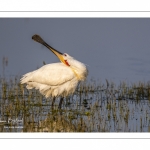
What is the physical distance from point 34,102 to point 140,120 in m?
1.75

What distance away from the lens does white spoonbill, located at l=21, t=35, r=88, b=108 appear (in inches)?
340

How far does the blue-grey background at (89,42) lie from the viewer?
311 inches

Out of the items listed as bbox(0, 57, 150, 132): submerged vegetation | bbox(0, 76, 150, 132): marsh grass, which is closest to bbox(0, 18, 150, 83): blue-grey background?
bbox(0, 57, 150, 132): submerged vegetation

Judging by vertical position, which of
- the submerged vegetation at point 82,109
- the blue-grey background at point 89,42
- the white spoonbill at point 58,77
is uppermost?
the blue-grey background at point 89,42

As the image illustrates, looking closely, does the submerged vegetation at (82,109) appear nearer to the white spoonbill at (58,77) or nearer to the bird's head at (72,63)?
the white spoonbill at (58,77)

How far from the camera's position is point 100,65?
8.44m

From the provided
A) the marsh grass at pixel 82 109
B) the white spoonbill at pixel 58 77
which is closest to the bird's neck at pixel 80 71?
the white spoonbill at pixel 58 77

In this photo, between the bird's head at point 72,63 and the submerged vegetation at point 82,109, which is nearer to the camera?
the submerged vegetation at point 82,109

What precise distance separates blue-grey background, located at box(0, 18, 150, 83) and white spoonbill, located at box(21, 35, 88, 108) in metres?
0.13

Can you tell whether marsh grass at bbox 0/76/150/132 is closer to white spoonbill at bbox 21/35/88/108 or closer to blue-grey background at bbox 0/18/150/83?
white spoonbill at bbox 21/35/88/108

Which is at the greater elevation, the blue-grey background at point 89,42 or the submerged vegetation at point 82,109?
the blue-grey background at point 89,42

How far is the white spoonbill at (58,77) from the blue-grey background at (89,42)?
0.13 meters
